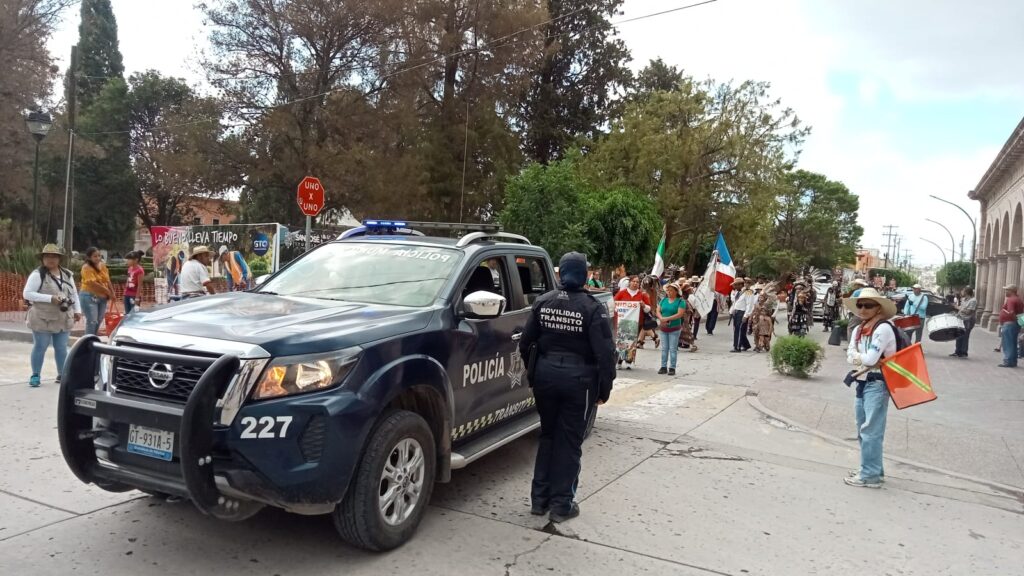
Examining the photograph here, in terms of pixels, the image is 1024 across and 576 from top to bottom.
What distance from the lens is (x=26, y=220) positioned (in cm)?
4559

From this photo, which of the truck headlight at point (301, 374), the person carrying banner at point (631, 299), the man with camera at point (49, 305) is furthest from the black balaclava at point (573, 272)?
the person carrying banner at point (631, 299)

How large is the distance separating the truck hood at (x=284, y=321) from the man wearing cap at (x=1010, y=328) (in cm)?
1532

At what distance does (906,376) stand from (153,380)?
18.0 feet

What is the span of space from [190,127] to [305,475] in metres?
22.3

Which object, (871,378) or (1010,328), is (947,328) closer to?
(1010,328)

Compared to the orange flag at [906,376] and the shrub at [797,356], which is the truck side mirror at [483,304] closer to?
the orange flag at [906,376]

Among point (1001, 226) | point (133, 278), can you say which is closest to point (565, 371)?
point (133, 278)

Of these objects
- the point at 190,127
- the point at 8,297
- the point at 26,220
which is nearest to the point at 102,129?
the point at 26,220

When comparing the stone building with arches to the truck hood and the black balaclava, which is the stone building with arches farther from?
the truck hood

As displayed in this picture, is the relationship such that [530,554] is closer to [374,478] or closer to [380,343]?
[374,478]

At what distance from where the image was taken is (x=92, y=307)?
11125mm

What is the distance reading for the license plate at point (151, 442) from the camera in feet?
12.0

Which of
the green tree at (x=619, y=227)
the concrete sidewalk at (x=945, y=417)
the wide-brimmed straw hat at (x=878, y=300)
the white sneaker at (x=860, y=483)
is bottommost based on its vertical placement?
the white sneaker at (x=860, y=483)

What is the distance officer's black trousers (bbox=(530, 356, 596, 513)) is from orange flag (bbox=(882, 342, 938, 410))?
8.92ft
